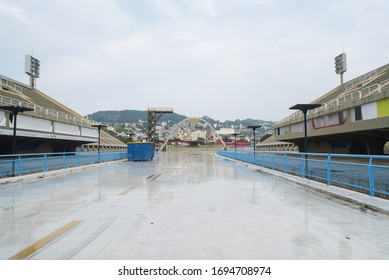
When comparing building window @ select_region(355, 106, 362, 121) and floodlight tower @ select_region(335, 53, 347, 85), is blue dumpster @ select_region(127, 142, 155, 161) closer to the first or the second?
building window @ select_region(355, 106, 362, 121)

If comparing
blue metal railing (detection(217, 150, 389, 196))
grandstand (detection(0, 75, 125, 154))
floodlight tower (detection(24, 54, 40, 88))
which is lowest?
blue metal railing (detection(217, 150, 389, 196))

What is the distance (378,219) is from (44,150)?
4394 centimetres

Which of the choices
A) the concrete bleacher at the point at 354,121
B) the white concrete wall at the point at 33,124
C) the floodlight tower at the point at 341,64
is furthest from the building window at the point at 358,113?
the floodlight tower at the point at 341,64

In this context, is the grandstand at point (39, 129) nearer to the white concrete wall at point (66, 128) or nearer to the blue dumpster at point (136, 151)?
the white concrete wall at point (66, 128)

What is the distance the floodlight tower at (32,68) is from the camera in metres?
74.2

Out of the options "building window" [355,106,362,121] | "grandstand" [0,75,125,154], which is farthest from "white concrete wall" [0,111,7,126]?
"building window" [355,106,362,121]

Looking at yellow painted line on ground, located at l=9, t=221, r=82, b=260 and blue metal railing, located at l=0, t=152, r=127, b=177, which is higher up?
blue metal railing, located at l=0, t=152, r=127, b=177

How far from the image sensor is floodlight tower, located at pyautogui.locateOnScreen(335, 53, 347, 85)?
79.7 m

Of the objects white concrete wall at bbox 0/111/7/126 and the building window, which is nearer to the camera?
white concrete wall at bbox 0/111/7/126

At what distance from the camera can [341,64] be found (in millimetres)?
80875

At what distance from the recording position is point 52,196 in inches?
377

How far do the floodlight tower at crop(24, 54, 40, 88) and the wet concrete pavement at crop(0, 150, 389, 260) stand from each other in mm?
79751

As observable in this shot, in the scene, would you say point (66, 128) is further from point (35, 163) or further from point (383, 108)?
point (383, 108)
